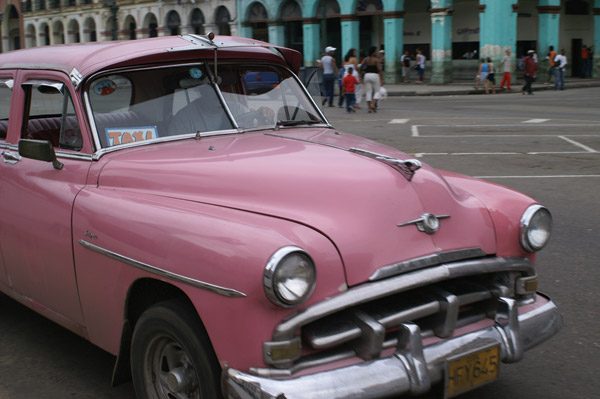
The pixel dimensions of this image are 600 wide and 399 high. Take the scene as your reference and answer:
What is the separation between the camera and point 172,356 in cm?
337

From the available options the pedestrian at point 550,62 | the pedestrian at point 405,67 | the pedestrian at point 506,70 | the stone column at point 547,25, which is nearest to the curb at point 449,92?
the pedestrian at point 506,70

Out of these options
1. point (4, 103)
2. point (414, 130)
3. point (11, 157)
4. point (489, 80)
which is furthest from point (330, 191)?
point (489, 80)

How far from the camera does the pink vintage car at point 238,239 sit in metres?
2.96

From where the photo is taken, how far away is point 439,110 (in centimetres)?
2248

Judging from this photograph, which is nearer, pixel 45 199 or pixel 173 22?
pixel 45 199

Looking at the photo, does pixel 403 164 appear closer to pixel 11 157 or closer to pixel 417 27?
pixel 11 157

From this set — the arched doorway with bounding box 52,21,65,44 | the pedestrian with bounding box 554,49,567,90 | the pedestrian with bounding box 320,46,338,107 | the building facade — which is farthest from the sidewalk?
the arched doorway with bounding box 52,21,65,44

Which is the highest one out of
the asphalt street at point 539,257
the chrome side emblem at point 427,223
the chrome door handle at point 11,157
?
the chrome door handle at point 11,157

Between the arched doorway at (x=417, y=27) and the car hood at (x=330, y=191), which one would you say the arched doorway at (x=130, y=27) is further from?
the car hood at (x=330, y=191)

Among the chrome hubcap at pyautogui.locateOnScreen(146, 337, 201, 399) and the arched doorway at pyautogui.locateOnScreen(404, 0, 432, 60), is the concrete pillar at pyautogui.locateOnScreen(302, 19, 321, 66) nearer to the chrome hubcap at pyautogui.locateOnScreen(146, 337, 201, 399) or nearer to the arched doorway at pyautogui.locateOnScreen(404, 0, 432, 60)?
the arched doorway at pyautogui.locateOnScreen(404, 0, 432, 60)

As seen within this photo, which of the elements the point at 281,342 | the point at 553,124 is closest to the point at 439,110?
the point at 553,124

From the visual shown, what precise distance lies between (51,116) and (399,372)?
279cm

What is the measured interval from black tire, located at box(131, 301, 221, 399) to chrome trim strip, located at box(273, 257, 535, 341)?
38cm

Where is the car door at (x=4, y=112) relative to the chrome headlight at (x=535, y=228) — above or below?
above
